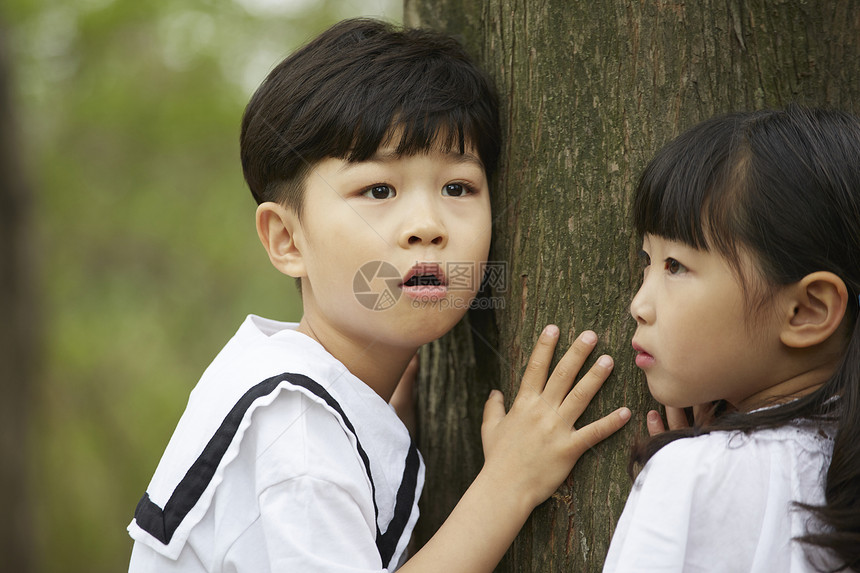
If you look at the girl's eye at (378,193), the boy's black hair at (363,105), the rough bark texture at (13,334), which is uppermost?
the boy's black hair at (363,105)

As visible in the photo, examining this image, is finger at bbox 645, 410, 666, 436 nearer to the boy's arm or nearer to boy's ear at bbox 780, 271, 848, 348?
the boy's arm

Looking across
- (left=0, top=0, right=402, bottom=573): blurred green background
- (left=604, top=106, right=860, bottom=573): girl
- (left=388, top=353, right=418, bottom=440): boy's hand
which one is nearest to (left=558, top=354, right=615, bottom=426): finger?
(left=604, top=106, right=860, bottom=573): girl

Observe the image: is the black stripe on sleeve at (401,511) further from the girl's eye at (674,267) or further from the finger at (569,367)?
the girl's eye at (674,267)

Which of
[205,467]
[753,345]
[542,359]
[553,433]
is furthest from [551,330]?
[205,467]

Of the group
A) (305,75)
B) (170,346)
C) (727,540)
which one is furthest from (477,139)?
(170,346)

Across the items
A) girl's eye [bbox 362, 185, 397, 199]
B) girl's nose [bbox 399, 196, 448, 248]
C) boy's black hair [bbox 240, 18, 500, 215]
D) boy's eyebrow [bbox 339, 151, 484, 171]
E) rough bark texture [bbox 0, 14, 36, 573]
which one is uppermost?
boy's black hair [bbox 240, 18, 500, 215]

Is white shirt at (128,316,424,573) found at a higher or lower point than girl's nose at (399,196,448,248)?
lower

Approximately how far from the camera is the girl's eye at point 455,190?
6.16 ft

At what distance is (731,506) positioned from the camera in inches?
53.6

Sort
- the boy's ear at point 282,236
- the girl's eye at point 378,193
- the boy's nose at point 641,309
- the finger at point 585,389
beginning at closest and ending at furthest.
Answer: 1. the boy's nose at point 641,309
2. the finger at point 585,389
3. the girl's eye at point 378,193
4. the boy's ear at point 282,236

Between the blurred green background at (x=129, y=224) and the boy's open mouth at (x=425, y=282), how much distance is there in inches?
248

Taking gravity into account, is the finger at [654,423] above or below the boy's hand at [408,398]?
above

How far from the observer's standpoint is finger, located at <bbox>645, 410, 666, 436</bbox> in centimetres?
168

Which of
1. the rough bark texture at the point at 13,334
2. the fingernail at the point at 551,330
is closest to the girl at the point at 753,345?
the fingernail at the point at 551,330
